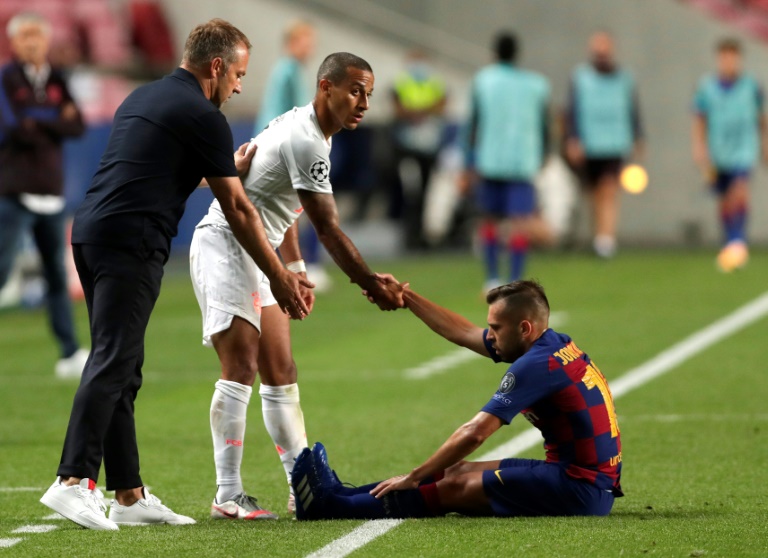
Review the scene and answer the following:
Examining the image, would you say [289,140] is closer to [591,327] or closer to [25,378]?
[25,378]

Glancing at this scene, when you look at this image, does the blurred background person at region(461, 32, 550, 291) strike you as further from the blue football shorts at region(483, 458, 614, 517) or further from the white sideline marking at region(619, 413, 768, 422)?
the blue football shorts at region(483, 458, 614, 517)

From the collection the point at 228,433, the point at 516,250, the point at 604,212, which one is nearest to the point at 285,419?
the point at 228,433

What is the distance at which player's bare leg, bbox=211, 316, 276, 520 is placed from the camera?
6.58 meters

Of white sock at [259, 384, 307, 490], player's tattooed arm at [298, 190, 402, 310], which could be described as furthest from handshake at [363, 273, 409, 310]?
white sock at [259, 384, 307, 490]

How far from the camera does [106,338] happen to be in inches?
241

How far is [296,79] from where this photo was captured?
622 inches

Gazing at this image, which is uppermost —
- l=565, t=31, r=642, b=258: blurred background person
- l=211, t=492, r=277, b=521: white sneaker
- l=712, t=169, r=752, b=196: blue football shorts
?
l=565, t=31, r=642, b=258: blurred background person

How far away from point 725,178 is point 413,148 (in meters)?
4.81

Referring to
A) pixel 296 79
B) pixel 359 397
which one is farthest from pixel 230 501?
pixel 296 79

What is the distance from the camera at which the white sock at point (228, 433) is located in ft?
21.6

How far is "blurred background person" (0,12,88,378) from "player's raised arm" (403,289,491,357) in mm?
5264

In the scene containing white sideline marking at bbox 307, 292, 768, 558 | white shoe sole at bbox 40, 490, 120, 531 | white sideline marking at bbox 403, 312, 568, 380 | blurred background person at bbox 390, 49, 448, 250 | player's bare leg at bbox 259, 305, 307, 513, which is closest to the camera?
white sideline marking at bbox 307, 292, 768, 558

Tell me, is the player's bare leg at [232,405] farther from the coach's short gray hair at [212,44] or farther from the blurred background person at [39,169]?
the blurred background person at [39,169]

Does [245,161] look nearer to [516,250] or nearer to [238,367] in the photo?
[238,367]
